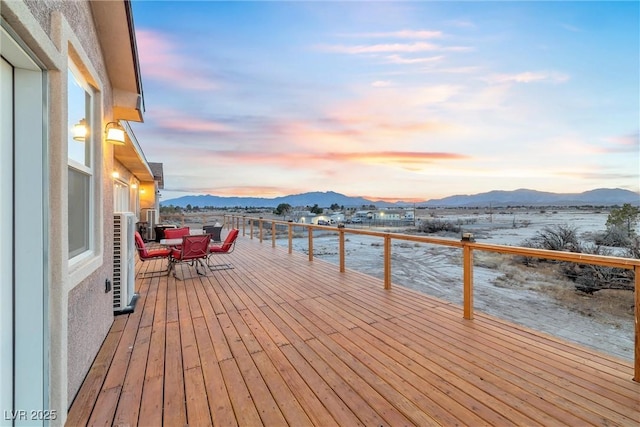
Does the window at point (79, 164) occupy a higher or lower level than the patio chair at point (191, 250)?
higher

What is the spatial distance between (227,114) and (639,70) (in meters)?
13.4

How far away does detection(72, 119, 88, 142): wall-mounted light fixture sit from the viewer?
7.23 feet

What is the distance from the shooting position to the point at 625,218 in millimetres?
9070

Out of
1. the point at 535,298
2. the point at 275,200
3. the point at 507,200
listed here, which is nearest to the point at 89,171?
the point at 535,298

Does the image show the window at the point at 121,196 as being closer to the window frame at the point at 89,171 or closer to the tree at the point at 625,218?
the window frame at the point at 89,171

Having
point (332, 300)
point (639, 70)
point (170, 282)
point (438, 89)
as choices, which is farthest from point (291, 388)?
point (639, 70)

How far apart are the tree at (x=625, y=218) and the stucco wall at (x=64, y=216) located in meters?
13.4

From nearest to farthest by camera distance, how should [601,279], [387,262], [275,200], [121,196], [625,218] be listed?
[387,262], [601,279], [121,196], [625,218], [275,200]

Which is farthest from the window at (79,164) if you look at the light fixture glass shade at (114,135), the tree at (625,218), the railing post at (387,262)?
the tree at (625,218)

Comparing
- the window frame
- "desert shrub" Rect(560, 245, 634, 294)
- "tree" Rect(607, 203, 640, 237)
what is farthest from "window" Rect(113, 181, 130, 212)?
"tree" Rect(607, 203, 640, 237)

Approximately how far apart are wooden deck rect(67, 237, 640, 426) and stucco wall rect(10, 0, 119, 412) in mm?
319

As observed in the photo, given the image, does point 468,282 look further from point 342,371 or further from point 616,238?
point 616,238

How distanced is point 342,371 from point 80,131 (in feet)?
9.88

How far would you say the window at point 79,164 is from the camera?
2.05 meters
